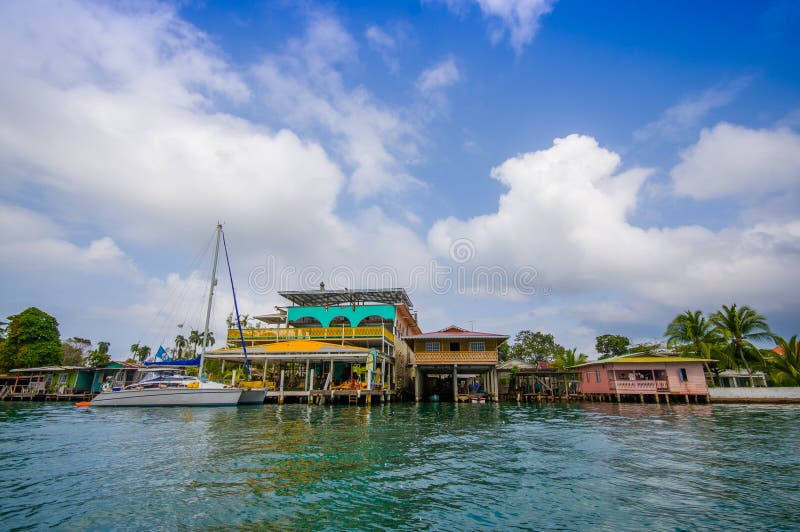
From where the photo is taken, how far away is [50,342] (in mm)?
40500

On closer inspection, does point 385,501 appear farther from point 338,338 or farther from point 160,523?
point 338,338

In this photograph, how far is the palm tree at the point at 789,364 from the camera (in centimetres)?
3250

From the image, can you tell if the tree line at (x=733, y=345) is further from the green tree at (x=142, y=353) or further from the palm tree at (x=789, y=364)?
the green tree at (x=142, y=353)

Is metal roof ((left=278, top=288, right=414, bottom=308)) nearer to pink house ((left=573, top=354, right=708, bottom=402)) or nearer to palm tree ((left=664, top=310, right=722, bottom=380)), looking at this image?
pink house ((left=573, top=354, right=708, bottom=402))

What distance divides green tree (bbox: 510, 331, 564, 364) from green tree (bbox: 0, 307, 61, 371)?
54.0m

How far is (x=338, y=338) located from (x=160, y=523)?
83.0ft

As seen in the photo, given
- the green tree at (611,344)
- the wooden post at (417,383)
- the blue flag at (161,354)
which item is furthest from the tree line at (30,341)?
the green tree at (611,344)

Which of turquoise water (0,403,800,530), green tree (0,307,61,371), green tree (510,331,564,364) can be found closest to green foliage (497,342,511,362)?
green tree (510,331,564,364)

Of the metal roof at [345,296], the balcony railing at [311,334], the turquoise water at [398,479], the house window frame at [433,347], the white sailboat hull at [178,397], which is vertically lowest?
the turquoise water at [398,479]

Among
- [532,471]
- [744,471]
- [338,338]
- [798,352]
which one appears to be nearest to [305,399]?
[338,338]

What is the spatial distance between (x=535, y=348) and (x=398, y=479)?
171 feet

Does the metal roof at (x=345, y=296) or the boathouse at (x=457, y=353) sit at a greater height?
the metal roof at (x=345, y=296)

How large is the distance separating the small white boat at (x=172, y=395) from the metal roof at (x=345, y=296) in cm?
1142

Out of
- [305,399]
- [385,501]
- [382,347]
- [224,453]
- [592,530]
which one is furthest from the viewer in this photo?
[382,347]
